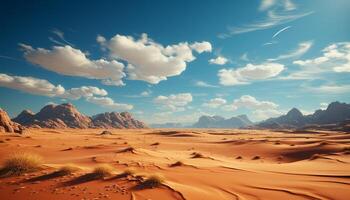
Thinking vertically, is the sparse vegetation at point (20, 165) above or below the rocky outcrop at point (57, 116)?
below

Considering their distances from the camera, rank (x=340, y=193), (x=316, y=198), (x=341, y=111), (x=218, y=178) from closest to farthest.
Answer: (x=316, y=198)
(x=340, y=193)
(x=218, y=178)
(x=341, y=111)

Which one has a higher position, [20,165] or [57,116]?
[57,116]

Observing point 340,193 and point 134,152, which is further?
point 134,152

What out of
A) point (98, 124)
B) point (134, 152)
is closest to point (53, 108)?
point (98, 124)

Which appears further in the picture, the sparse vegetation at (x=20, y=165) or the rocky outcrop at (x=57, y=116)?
Answer: the rocky outcrop at (x=57, y=116)

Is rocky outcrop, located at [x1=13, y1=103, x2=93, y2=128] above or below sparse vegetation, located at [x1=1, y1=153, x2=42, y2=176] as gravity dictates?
above

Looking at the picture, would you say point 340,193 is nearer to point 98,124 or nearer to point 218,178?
point 218,178

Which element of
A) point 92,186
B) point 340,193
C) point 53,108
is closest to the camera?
point 340,193

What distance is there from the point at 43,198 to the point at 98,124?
20221cm

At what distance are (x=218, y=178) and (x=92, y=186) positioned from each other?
13.6 feet

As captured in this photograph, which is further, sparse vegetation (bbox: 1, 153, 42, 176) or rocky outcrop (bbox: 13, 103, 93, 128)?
rocky outcrop (bbox: 13, 103, 93, 128)

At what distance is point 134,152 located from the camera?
17.5 metres

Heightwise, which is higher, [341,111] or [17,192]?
[341,111]

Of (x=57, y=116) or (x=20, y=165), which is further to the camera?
(x=57, y=116)
